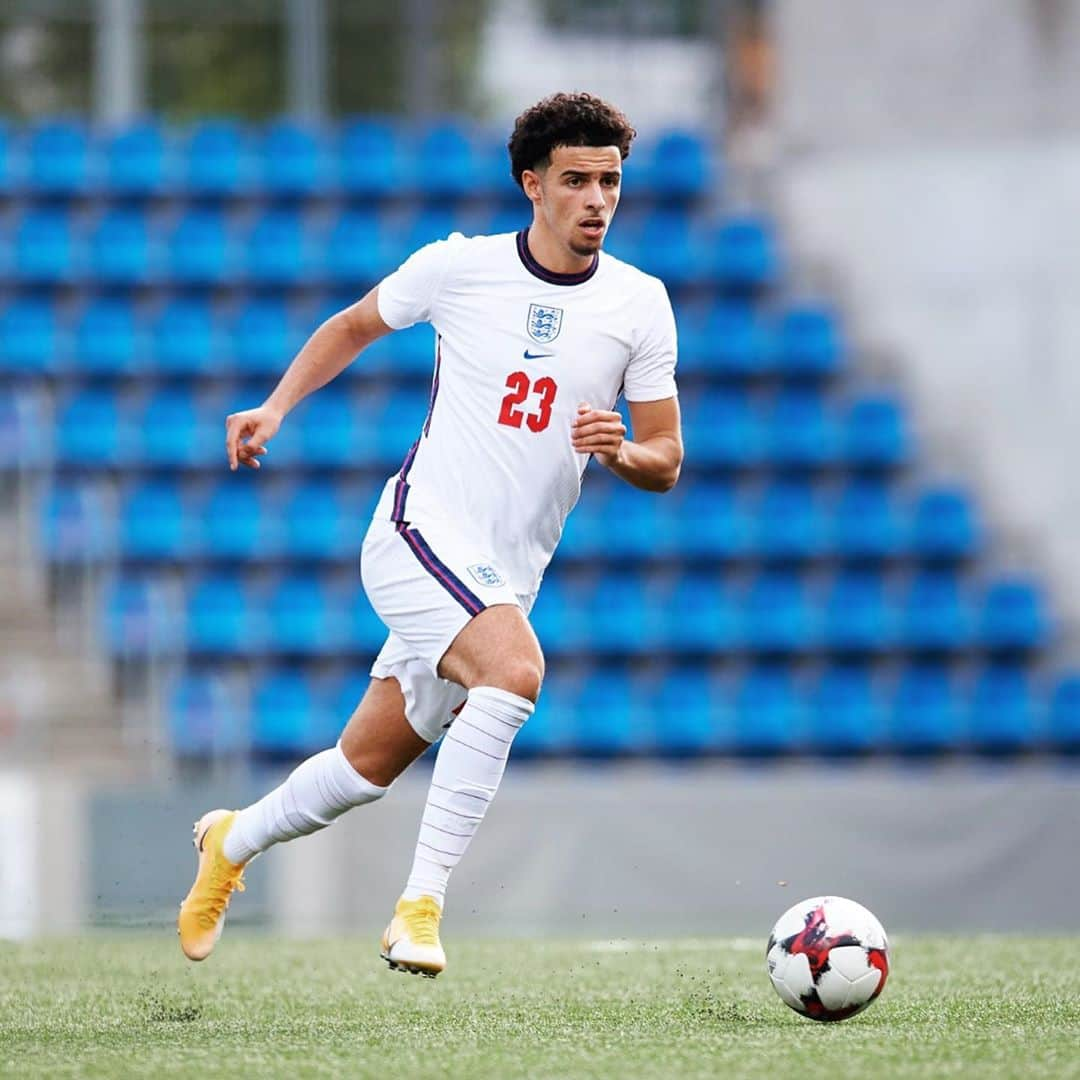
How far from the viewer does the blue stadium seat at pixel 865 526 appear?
14.0 m

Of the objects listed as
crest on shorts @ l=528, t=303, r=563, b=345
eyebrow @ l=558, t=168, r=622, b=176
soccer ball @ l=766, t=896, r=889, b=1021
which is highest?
eyebrow @ l=558, t=168, r=622, b=176

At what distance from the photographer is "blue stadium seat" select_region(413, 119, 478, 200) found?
15.0 m

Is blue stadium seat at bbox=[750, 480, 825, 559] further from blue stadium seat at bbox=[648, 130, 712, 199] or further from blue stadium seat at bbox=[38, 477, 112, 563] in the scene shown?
blue stadium seat at bbox=[38, 477, 112, 563]

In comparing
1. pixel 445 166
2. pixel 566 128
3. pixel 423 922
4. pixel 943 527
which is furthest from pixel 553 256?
pixel 445 166

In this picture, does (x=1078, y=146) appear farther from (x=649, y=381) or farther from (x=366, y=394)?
(x=649, y=381)

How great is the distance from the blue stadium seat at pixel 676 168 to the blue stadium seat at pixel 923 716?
13.9ft

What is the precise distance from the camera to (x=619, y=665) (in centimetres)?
1359

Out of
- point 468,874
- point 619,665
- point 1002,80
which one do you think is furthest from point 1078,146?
point 468,874

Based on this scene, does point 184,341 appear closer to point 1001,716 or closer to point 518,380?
point 1001,716

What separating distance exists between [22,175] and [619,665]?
18.9ft

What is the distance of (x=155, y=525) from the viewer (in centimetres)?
1341

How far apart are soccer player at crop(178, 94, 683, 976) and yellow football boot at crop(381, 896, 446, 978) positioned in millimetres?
95

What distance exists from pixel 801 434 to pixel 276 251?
13.2 feet

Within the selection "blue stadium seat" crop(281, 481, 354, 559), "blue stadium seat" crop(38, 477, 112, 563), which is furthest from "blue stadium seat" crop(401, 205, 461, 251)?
"blue stadium seat" crop(38, 477, 112, 563)
